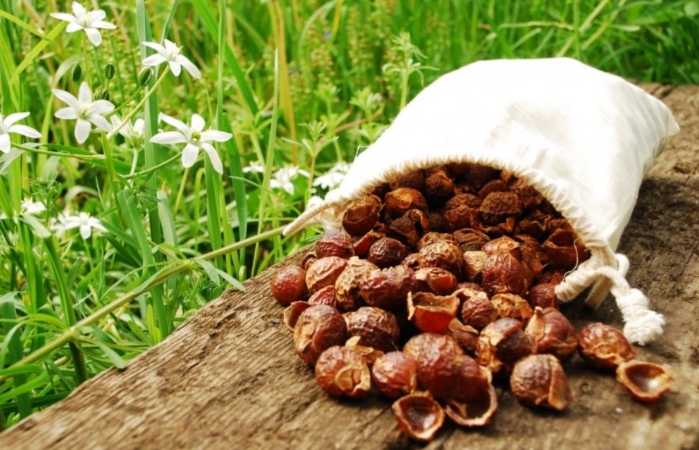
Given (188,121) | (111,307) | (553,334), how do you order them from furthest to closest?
(188,121) → (111,307) → (553,334)

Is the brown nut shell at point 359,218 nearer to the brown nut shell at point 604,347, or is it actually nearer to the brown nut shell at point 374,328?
the brown nut shell at point 374,328

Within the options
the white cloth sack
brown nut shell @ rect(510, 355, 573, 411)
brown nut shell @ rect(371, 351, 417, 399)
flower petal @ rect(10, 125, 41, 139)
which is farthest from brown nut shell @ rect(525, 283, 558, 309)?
flower petal @ rect(10, 125, 41, 139)

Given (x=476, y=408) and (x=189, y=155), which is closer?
Result: (x=476, y=408)

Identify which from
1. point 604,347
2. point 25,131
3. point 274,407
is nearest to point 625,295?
point 604,347

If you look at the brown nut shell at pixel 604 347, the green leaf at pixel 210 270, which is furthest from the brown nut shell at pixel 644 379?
the green leaf at pixel 210 270

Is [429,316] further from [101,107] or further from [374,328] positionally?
[101,107]

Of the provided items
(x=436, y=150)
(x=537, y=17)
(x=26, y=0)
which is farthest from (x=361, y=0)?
(x=436, y=150)

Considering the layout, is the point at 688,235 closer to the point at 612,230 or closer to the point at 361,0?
the point at 612,230
